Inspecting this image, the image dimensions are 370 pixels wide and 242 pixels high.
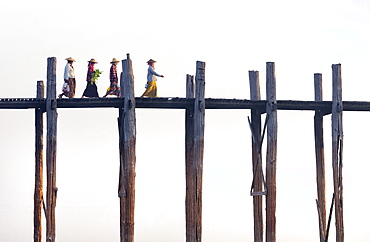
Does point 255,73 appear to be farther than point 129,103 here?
Yes

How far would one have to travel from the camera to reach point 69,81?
81.6 feet

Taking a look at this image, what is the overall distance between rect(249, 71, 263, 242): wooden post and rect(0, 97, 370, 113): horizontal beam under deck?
0.94 meters

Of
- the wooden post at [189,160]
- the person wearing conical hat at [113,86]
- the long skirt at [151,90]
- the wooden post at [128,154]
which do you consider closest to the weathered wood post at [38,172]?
the person wearing conical hat at [113,86]

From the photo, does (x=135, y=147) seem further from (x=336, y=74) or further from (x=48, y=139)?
(x=336, y=74)

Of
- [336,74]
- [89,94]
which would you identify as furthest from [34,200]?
[336,74]

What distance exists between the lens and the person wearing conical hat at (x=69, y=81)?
2466 centimetres

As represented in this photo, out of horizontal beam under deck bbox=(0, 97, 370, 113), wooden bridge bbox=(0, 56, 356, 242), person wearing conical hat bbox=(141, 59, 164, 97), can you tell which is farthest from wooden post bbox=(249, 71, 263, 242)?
person wearing conical hat bbox=(141, 59, 164, 97)

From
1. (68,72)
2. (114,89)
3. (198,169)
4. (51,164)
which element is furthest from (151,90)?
(51,164)

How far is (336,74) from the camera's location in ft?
82.2

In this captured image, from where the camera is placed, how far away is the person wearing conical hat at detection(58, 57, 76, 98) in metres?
24.7

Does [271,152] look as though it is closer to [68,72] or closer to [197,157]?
[197,157]

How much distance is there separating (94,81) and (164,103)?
2.21 metres

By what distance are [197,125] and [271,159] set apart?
215cm

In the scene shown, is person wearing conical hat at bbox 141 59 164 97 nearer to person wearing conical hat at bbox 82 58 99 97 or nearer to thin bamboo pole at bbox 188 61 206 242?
person wearing conical hat at bbox 82 58 99 97
